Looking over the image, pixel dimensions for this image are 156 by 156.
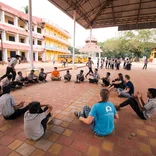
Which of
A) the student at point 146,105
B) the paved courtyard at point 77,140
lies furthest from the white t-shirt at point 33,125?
the student at point 146,105

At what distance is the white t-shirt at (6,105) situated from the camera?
2554 mm

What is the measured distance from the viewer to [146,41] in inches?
1264

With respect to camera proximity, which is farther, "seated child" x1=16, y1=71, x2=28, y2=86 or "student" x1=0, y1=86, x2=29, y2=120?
"seated child" x1=16, y1=71, x2=28, y2=86

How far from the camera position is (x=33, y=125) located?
6.70 feet

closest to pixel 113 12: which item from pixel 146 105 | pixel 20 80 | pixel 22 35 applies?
pixel 20 80

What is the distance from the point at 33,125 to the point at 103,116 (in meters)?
1.23

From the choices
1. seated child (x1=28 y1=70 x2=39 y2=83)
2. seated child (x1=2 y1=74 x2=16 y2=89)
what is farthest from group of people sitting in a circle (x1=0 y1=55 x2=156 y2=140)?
seated child (x1=28 y1=70 x2=39 y2=83)

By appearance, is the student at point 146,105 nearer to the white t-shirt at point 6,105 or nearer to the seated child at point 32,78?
the white t-shirt at point 6,105

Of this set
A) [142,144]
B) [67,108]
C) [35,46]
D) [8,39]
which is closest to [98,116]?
[142,144]

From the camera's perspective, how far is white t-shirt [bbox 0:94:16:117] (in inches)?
101

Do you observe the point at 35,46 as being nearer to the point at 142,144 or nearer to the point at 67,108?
the point at 67,108

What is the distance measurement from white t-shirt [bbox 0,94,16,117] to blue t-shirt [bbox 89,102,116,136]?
6.01 ft

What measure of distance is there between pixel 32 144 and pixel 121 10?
12.7 m

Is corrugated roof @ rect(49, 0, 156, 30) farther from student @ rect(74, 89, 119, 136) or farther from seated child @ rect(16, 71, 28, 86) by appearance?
student @ rect(74, 89, 119, 136)
